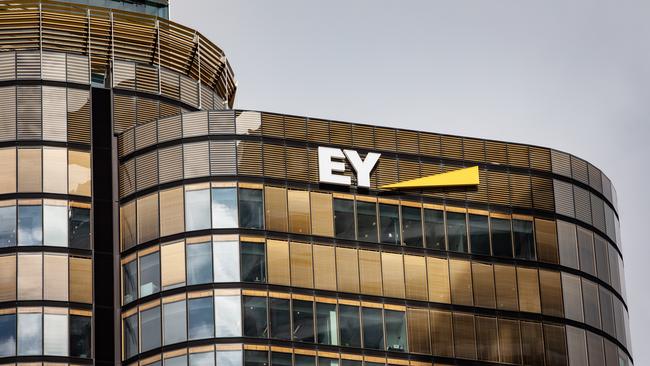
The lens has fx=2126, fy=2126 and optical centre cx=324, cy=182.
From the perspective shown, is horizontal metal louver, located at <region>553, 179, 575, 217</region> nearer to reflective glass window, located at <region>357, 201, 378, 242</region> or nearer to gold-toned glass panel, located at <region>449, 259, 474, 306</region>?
A: gold-toned glass panel, located at <region>449, 259, 474, 306</region>

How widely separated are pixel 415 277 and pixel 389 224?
3.84 metres

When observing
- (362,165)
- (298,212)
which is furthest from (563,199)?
(298,212)

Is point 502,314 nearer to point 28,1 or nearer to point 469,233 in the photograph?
point 469,233

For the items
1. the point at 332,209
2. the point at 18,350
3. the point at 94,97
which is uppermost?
the point at 94,97

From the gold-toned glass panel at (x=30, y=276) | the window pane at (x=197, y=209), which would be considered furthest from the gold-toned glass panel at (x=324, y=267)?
the gold-toned glass panel at (x=30, y=276)

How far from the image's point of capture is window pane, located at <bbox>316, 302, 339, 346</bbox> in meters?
131

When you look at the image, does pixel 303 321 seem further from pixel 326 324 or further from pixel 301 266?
pixel 301 266

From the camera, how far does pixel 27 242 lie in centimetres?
13188

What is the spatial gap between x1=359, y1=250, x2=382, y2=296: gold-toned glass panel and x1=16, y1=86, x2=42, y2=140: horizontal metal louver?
22.0 meters

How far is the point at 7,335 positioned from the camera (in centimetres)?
12925

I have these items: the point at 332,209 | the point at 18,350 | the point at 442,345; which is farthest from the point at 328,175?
the point at 18,350

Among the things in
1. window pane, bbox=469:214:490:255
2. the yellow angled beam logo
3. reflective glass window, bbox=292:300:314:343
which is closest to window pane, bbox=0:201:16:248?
reflective glass window, bbox=292:300:314:343

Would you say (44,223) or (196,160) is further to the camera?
(196,160)

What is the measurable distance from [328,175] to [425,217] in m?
7.21
